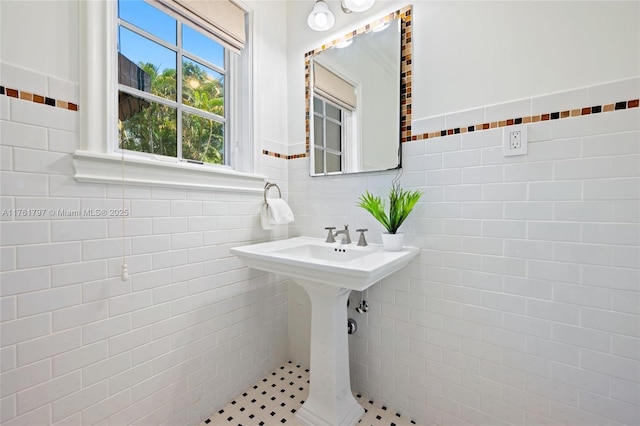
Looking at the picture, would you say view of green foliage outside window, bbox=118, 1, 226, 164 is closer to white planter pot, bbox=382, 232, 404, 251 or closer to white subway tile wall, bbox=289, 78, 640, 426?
white subway tile wall, bbox=289, 78, 640, 426

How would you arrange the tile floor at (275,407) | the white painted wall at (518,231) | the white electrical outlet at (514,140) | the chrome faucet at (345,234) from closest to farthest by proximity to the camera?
the white painted wall at (518,231), the white electrical outlet at (514,140), the tile floor at (275,407), the chrome faucet at (345,234)

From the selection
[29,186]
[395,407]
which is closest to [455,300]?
[395,407]

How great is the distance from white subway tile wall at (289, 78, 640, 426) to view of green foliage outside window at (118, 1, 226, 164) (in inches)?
38.3

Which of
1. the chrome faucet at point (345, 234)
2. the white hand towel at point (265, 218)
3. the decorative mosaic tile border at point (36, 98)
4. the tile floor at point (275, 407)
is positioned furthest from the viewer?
the white hand towel at point (265, 218)

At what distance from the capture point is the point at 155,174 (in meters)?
1.26

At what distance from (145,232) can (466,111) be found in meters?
1.57

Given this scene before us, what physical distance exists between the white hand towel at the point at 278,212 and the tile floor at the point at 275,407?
1032 mm

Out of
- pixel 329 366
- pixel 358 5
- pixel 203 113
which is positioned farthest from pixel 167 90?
pixel 329 366

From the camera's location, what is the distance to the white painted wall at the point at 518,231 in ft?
3.39

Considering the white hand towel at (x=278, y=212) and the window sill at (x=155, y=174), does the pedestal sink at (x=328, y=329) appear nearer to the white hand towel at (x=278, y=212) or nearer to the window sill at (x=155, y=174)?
the white hand towel at (x=278, y=212)

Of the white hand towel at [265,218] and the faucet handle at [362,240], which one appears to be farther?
the white hand towel at [265,218]

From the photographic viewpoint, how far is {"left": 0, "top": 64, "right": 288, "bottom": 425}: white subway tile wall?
3.10ft

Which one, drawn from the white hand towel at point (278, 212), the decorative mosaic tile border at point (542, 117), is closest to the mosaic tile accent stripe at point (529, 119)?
the decorative mosaic tile border at point (542, 117)

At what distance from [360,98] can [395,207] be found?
0.70 metres
